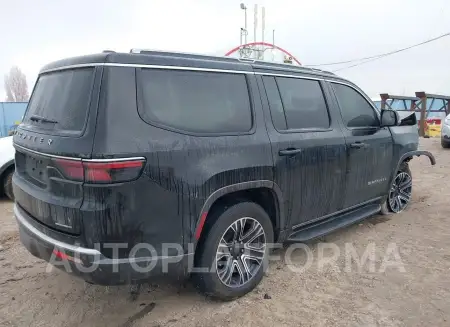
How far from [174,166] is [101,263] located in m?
0.78

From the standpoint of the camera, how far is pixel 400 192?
5363 millimetres

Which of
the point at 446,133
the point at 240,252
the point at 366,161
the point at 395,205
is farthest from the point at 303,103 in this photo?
the point at 446,133

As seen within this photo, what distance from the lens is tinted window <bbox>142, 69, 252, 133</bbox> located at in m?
2.55

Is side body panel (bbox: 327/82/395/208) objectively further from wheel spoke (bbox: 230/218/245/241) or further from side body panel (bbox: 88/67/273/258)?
side body panel (bbox: 88/67/273/258)

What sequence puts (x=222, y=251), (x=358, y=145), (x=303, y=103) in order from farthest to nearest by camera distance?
(x=358, y=145), (x=303, y=103), (x=222, y=251)

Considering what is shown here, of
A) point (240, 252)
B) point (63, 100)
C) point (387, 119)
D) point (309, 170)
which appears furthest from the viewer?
point (387, 119)

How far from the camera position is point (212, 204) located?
282 centimetres

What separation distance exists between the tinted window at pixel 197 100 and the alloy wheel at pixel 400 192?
10.3 ft

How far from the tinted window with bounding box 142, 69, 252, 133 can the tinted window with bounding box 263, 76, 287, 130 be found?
0.26 meters

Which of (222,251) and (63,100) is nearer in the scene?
(63,100)

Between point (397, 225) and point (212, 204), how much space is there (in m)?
3.19

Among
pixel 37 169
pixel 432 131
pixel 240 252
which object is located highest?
pixel 37 169

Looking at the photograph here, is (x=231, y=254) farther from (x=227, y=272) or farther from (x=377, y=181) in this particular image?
(x=377, y=181)

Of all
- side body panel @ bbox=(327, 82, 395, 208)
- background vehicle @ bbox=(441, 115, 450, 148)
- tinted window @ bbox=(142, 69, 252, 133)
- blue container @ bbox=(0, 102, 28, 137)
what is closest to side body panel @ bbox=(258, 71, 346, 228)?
side body panel @ bbox=(327, 82, 395, 208)
